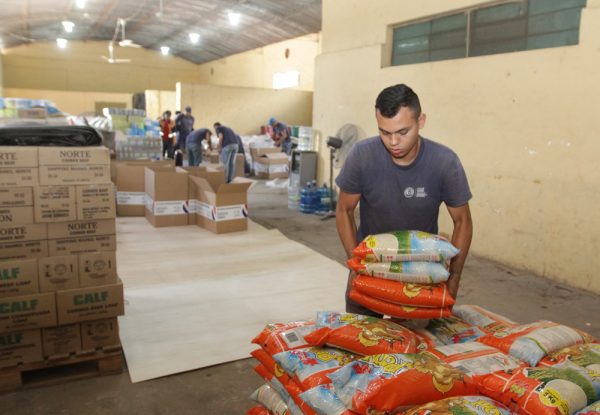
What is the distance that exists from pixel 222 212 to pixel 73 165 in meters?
2.98

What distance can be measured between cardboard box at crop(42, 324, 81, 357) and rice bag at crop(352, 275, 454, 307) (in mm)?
1606

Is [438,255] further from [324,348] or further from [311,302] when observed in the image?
[311,302]

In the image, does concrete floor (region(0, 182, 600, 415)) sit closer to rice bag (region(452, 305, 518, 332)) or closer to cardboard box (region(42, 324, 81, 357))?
cardboard box (region(42, 324, 81, 357))

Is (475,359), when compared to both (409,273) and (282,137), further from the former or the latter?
(282,137)

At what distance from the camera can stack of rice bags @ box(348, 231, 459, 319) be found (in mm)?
1517

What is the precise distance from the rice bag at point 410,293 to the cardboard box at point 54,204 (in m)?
1.59

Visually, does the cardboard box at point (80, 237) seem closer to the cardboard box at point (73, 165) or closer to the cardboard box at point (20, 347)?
the cardboard box at point (73, 165)

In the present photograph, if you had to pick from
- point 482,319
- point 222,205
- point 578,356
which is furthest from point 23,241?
point 222,205

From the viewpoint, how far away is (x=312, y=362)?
133cm

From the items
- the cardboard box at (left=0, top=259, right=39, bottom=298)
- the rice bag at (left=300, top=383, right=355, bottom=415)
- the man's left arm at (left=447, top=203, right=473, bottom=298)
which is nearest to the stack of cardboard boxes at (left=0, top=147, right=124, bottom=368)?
the cardboard box at (left=0, top=259, right=39, bottom=298)

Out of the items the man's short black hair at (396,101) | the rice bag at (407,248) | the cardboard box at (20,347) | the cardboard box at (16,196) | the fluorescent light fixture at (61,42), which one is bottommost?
the cardboard box at (20,347)

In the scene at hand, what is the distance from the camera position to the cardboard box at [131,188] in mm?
5930

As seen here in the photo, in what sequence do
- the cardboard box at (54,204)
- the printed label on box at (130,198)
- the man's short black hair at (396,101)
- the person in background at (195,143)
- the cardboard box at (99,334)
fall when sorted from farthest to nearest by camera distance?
1. the person in background at (195,143)
2. the printed label on box at (130,198)
3. the cardboard box at (99,334)
4. the cardboard box at (54,204)
5. the man's short black hair at (396,101)

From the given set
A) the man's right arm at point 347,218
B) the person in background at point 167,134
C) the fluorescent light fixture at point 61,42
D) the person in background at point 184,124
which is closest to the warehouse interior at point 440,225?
the man's right arm at point 347,218
